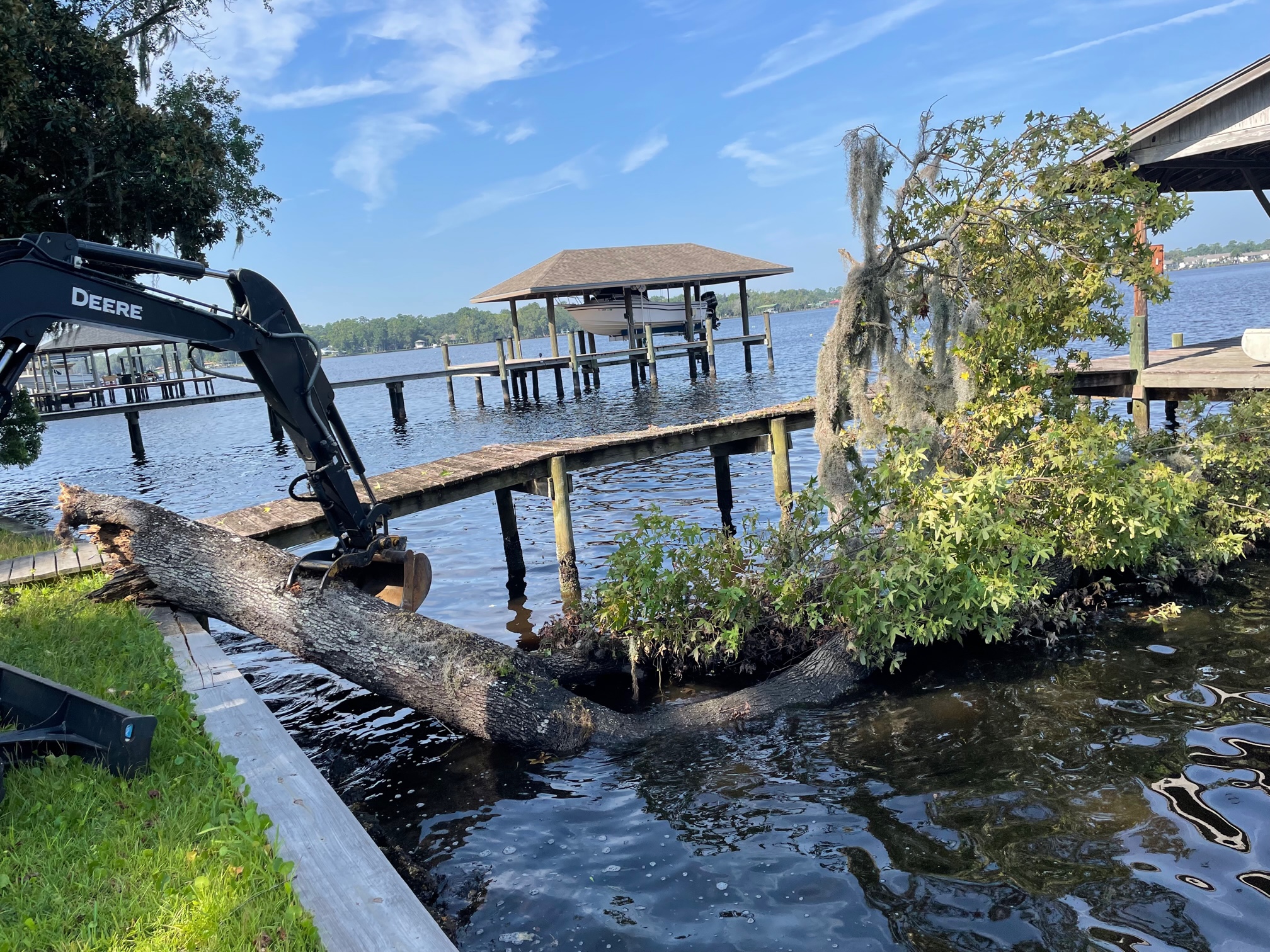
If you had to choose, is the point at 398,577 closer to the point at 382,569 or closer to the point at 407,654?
the point at 382,569

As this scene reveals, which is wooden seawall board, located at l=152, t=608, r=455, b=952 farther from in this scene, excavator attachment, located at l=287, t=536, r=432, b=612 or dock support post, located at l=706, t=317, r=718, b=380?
dock support post, located at l=706, t=317, r=718, b=380

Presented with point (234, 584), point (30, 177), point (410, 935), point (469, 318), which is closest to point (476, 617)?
point (234, 584)

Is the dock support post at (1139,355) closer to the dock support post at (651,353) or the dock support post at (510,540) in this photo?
the dock support post at (510,540)

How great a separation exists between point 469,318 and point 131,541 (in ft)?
594

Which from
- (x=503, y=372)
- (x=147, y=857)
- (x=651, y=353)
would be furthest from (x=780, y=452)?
(x=503, y=372)

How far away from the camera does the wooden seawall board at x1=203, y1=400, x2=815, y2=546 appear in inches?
358

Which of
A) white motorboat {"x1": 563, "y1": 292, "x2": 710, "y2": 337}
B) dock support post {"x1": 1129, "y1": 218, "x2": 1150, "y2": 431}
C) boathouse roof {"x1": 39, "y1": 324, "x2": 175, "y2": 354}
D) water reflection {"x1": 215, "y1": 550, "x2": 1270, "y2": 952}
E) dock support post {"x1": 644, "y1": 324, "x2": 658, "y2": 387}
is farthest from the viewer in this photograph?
white motorboat {"x1": 563, "y1": 292, "x2": 710, "y2": 337}

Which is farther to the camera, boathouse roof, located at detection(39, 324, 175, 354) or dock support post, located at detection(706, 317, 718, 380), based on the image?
dock support post, located at detection(706, 317, 718, 380)

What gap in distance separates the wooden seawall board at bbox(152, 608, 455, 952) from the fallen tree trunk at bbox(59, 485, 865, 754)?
1.01 m

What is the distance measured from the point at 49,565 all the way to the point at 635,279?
95.1 feet

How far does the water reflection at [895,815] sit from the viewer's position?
14.2 feet

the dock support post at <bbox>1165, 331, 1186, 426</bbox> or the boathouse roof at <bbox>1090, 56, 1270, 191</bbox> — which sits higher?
the boathouse roof at <bbox>1090, 56, 1270, 191</bbox>

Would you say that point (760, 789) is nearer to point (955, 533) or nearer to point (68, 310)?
point (955, 533)

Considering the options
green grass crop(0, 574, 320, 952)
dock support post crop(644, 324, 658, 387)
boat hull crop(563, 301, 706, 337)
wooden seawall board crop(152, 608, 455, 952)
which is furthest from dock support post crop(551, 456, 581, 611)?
boat hull crop(563, 301, 706, 337)
